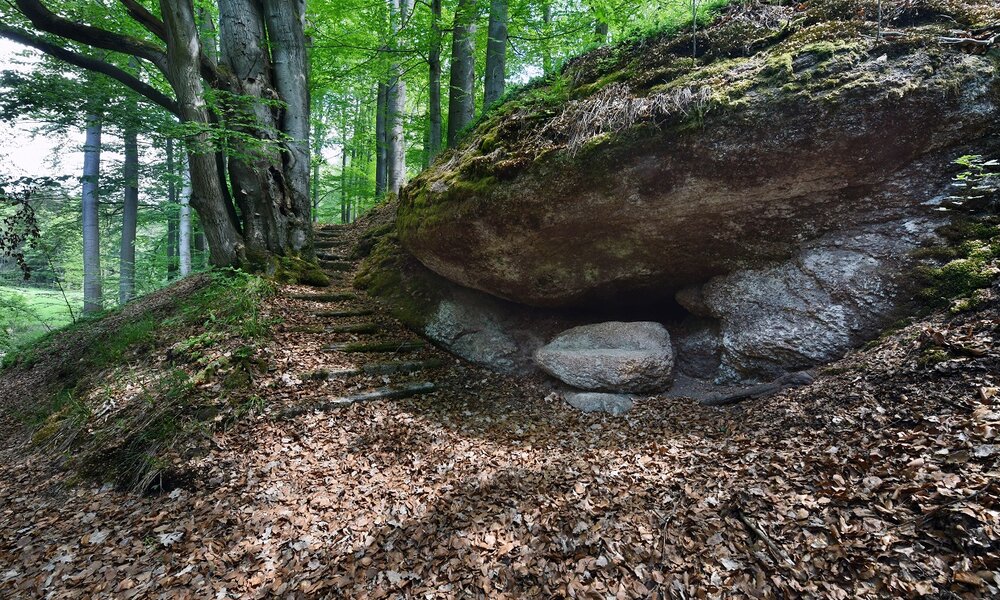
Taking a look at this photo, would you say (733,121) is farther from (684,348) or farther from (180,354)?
(180,354)

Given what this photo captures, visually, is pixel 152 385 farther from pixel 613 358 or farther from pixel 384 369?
pixel 613 358

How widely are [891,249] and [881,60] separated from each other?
1.85 meters

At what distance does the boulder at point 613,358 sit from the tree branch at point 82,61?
7143mm

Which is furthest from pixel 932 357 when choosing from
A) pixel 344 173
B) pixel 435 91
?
pixel 344 173

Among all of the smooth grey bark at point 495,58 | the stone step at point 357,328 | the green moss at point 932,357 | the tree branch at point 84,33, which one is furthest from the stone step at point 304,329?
the green moss at point 932,357

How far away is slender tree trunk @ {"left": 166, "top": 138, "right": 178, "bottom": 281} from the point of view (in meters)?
11.0

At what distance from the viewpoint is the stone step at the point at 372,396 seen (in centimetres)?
432

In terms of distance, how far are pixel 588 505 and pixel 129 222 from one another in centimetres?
1361

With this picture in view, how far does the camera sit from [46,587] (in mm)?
2623

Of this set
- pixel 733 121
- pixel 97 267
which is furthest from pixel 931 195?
pixel 97 267

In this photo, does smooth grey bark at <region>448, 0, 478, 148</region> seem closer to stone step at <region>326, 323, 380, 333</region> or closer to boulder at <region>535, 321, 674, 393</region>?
stone step at <region>326, 323, 380, 333</region>

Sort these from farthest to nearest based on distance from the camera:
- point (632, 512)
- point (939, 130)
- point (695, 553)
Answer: point (939, 130) → point (632, 512) → point (695, 553)

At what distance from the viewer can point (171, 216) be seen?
11312 millimetres

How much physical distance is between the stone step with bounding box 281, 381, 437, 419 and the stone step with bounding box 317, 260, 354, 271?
443 cm
